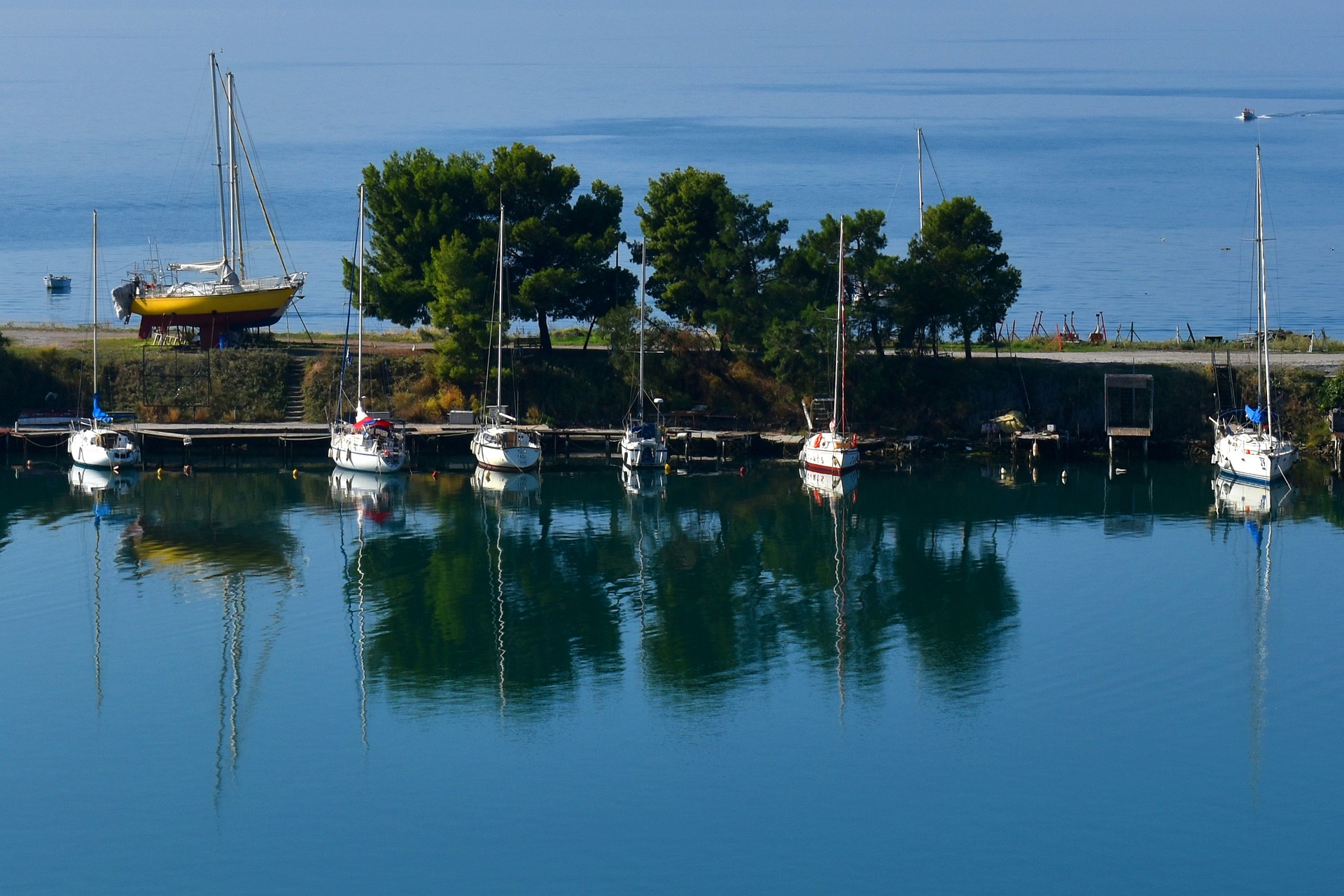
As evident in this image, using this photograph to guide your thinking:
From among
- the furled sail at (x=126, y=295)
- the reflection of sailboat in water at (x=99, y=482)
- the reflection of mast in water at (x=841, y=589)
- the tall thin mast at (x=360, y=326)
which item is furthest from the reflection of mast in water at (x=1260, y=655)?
the furled sail at (x=126, y=295)

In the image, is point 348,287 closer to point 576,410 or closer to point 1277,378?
point 576,410

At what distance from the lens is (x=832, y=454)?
245 ft

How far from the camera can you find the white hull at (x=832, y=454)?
245ft

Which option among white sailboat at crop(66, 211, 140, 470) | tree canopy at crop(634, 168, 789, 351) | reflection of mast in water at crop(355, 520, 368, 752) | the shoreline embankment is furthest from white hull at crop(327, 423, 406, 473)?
tree canopy at crop(634, 168, 789, 351)

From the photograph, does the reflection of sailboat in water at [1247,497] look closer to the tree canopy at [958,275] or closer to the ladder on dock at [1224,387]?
the ladder on dock at [1224,387]

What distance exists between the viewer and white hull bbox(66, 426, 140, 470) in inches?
3000

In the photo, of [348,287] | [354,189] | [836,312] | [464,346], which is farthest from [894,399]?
[354,189]

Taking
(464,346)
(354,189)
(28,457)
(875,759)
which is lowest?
(875,759)

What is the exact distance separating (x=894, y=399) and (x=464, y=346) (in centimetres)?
2022

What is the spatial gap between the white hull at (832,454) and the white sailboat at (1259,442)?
52.6 ft

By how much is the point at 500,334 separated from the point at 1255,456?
33.5m

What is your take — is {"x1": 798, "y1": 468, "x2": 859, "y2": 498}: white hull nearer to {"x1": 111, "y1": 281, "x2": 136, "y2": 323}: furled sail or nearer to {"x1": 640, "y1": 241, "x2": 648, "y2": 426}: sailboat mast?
{"x1": 640, "y1": 241, "x2": 648, "y2": 426}: sailboat mast

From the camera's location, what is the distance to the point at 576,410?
81.1 m

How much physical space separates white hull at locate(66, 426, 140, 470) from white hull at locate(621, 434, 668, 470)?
21996 millimetres
